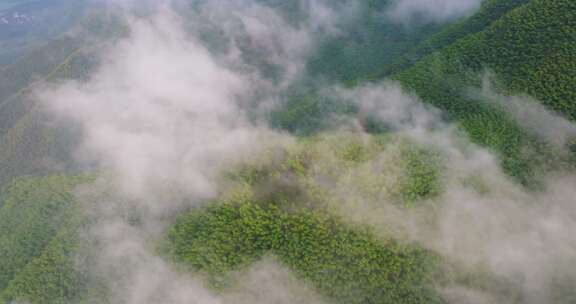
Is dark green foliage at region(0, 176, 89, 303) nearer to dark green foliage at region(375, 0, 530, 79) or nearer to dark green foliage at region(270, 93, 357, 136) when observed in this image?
dark green foliage at region(270, 93, 357, 136)

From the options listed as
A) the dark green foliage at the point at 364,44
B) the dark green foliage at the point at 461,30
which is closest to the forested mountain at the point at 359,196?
the dark green foliage at the point at 461,30

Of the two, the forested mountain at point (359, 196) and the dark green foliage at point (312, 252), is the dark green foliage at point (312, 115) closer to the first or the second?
the forested mountain at point (359, 196)

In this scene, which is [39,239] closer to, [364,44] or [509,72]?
[509,72]

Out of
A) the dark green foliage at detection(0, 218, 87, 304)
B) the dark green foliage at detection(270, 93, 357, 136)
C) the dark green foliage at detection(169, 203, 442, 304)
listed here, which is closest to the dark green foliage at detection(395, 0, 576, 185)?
the dark green foliage at detection(270, 93, 357, 136)

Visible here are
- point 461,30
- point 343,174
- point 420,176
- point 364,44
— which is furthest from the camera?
point 364,44

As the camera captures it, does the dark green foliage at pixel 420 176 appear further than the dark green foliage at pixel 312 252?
Yes

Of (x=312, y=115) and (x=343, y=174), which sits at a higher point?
(x=312, y=115)

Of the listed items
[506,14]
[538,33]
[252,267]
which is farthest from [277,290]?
[506,14]

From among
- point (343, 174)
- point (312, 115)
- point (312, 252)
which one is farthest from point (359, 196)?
point (312, 115)

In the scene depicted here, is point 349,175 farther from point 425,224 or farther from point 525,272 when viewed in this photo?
point 525,272
